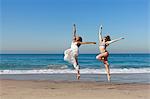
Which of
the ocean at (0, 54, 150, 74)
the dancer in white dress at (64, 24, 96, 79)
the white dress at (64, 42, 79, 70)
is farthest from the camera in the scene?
the ocean at (0, 54, 150, 74)

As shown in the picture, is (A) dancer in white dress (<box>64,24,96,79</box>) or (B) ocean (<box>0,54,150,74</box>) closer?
(A) dancer in white dress (<box>64,24,96,79</box>)

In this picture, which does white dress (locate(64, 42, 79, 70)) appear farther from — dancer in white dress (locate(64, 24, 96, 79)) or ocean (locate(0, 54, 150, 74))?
ocean (locate(0, 54, 150, 74))

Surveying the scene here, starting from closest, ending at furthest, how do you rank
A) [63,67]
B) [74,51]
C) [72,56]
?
[74,51] < [72,56] < [63,67]

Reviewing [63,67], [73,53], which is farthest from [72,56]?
[63,67]

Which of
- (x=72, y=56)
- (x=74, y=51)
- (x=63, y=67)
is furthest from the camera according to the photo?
(x=63, y=67)

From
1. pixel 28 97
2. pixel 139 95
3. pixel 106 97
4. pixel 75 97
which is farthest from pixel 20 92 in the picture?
pixel 139 95

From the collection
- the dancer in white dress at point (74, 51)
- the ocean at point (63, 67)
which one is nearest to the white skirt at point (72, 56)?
the dancer in white dress at point (74, 51)

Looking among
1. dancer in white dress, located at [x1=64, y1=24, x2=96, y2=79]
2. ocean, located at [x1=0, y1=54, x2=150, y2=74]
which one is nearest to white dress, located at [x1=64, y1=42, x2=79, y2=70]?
dancer in white dress, located at [x1=64, y1=24, x2=96, y2=79]

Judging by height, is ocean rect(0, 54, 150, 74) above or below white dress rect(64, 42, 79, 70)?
below

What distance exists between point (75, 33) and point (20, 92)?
3.71m

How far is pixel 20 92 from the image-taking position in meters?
11.6

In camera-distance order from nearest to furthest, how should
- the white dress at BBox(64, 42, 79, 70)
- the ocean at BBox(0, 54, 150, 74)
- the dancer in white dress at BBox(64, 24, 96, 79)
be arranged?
the dancer in white dress at BBox(64, 24, 96, 79), the white dress at BBox(64, 42, 79, 70), the ocean at BBox(0, 54, 150, 74)

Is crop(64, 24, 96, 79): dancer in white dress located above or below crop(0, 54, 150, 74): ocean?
above

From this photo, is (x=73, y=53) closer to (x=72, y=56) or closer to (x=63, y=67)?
(x=72, y=56)
